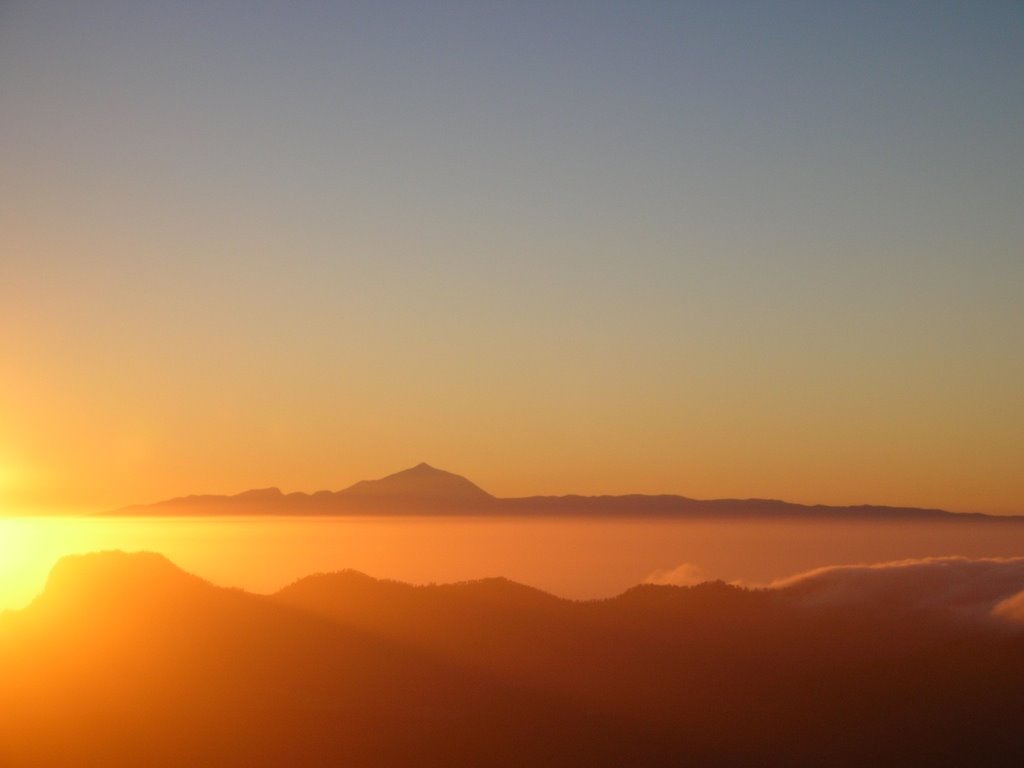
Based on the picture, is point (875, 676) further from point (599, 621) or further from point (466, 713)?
point (466, 713)

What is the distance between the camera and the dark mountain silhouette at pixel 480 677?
77.8 metres

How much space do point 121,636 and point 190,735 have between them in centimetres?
1167

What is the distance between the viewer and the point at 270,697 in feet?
267

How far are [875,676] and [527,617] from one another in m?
29.7

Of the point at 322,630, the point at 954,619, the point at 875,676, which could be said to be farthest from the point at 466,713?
the point at 954,619

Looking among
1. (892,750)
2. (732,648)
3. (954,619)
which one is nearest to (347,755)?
(732,648)

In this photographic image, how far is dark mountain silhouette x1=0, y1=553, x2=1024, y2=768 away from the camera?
77.8m

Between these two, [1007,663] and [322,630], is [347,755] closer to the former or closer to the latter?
[322,630]

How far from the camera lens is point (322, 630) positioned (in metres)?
87.2

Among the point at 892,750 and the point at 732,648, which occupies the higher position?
the point at 732,648

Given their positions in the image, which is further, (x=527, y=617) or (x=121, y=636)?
(x=527, y=617)

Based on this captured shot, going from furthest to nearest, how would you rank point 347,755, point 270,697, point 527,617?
point 527,617
point 270,697
point 347,755

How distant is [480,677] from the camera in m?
88.4

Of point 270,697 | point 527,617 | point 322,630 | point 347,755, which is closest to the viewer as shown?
point 347,755
